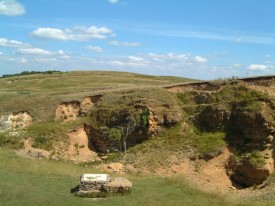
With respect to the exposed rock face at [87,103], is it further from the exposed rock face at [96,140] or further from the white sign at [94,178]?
the white sign at [94,178]

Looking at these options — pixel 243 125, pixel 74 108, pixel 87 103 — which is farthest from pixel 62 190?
pixel 87 103

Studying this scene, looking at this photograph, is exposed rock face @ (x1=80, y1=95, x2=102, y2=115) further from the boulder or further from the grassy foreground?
the boulder

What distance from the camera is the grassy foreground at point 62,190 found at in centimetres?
1870

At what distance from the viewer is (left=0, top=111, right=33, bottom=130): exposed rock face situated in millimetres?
41969

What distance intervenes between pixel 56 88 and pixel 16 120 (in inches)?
672

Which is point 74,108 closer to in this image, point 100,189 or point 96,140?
point 96,140

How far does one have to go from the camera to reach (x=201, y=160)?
116 ft

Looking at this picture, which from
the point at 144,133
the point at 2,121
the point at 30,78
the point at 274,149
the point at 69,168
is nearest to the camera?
the point at 69,168

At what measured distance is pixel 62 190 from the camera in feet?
68.1

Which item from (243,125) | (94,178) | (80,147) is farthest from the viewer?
(80,147)

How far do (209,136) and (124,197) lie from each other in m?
19.0

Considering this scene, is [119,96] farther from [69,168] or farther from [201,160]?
[69,168]

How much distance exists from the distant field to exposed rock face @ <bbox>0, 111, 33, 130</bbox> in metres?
0.53

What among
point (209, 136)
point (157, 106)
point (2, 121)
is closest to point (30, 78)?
point (2, 121)
